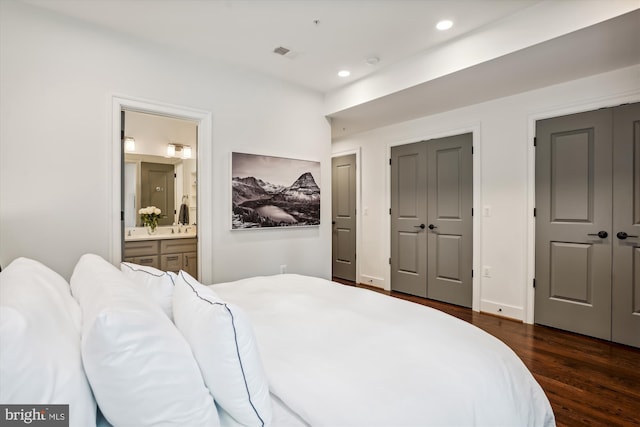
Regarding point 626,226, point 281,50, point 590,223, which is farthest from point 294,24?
point 626,226

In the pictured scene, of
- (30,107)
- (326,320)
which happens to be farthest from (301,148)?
(326,320)

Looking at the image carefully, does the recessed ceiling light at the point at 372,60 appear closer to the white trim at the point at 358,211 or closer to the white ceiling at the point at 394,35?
the white ceiling at the point at 394,35

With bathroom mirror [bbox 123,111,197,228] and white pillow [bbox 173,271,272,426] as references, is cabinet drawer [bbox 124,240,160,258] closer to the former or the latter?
bathroom mirror [bbox 123,111,197,228]

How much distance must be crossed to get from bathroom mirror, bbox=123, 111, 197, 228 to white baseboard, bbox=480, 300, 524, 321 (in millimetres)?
3939

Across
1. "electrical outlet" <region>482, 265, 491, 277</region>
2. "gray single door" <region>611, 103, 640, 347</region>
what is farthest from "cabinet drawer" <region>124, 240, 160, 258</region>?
"gray single door" <region>611, 103, 640, 347</region>

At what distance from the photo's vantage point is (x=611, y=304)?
300 centimetres

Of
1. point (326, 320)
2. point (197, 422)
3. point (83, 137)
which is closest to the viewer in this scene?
point (197, 422)

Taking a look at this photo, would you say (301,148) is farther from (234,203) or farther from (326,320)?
(326,320)

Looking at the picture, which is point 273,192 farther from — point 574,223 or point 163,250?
point 574,223

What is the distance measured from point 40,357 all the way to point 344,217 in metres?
4.91

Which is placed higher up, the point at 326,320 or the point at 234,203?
the point at 234,203

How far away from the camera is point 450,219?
418cm

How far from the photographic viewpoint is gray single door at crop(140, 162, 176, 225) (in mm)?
4613

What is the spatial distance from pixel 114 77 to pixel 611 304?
4759 mm
